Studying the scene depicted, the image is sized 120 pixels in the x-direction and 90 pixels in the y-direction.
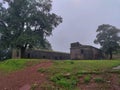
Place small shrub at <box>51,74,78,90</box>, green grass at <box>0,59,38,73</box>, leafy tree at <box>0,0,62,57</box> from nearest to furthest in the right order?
small shrub at <box>51,74,78,90</box>, green grass at <box>0,59,38,73</box>, leafy tree at <box>0,0,62,57</box>

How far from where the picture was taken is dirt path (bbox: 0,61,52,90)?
13484 millimetres

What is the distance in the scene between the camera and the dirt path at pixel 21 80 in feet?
44.2

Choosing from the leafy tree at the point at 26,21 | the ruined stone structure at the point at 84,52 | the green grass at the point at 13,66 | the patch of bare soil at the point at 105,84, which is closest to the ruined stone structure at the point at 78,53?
the ruined stone structure at the point at 84,52

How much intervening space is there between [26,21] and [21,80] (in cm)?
2370

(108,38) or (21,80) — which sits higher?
(108,38)

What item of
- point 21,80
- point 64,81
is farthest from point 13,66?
point 64,81

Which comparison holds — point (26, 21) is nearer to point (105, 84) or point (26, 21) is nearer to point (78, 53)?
point (78, 53)

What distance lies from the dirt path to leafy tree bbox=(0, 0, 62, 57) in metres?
20.8

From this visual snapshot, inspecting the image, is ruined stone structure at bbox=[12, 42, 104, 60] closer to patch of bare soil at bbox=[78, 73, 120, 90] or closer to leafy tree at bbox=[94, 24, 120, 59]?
leafy tree at bbox=[94, 24, 120, 59]

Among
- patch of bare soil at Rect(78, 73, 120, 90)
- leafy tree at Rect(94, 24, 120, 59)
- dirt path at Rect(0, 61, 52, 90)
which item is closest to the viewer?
patch of bare soil at Rect(78, 73, 120, 90)

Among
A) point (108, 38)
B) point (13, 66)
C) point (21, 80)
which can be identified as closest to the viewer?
point (21, 80)

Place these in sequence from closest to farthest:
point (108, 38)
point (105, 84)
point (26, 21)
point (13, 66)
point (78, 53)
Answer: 1. point (105, 84)
2. point (13, 66)
3. point (26, 21)
4. point (78, 53)
5. point (108, 38)

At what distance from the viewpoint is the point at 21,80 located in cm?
1452

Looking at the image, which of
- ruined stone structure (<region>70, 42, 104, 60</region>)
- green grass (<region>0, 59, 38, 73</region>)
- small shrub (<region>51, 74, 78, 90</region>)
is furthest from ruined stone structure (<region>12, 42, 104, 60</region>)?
small shrub (<region>51, 74, 78, 90</region>)
